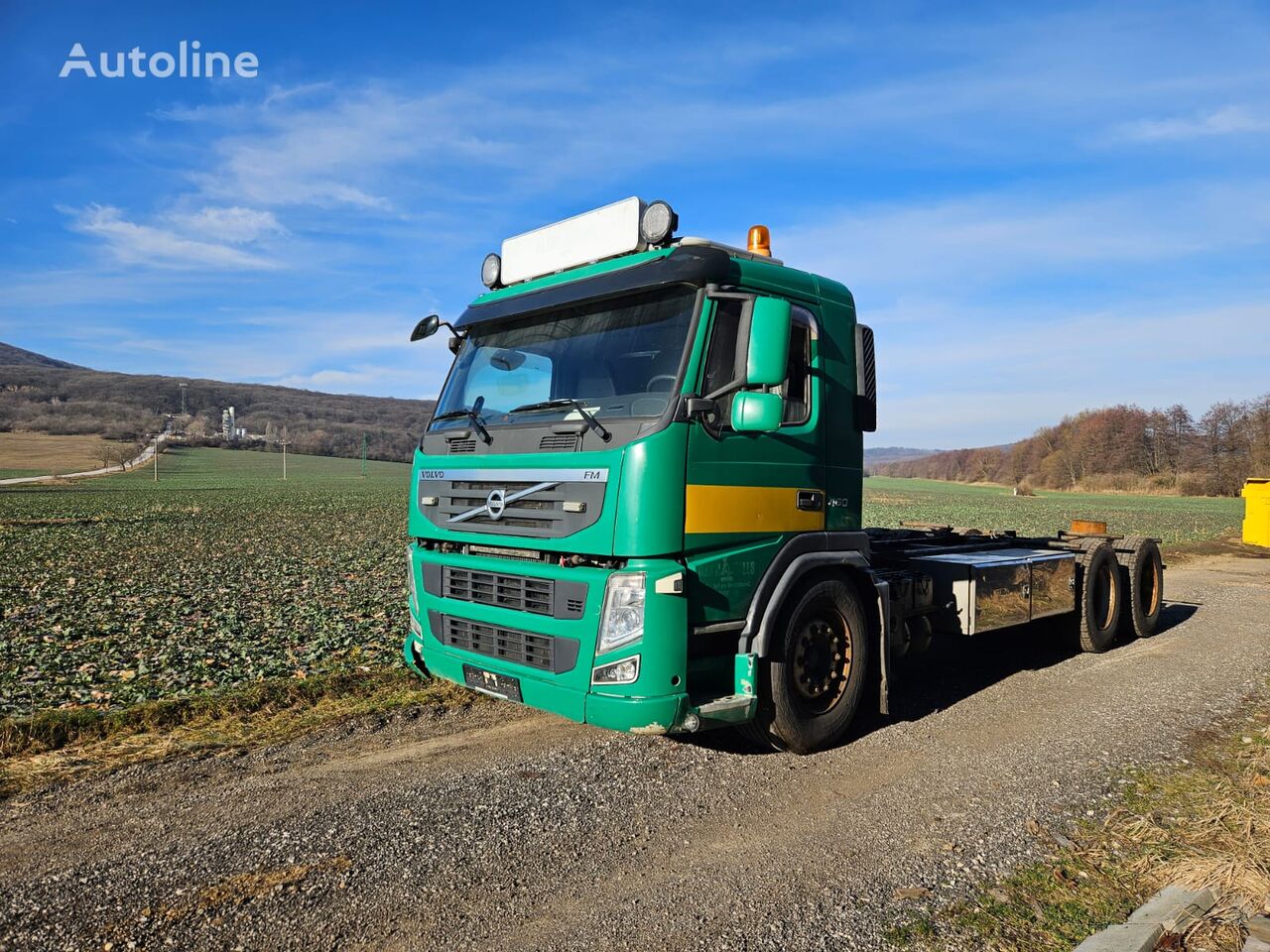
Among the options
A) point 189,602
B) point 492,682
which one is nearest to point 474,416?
point 492,682

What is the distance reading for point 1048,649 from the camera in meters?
9.45

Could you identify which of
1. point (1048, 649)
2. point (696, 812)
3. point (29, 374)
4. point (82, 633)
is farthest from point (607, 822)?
point (29, 374)

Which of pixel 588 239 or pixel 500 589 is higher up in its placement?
pixel 588 239

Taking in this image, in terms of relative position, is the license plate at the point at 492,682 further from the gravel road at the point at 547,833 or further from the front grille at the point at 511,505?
the front grille at the point at 511,505

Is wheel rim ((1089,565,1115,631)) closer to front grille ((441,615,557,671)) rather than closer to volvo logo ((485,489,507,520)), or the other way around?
front grille ((441,615,557,671))

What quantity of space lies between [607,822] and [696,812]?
1.75 ft

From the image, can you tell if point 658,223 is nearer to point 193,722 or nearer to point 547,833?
point 547,833

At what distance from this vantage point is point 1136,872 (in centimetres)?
398

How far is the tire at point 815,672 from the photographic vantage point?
209 inches

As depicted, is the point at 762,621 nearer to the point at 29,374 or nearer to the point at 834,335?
the point at 834,335

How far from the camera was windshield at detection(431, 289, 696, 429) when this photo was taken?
197 inches

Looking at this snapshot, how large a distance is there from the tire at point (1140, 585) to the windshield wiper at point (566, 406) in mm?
7874

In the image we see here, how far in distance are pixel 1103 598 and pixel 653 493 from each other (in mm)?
7333

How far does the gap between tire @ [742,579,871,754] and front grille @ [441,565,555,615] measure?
4.93ft
